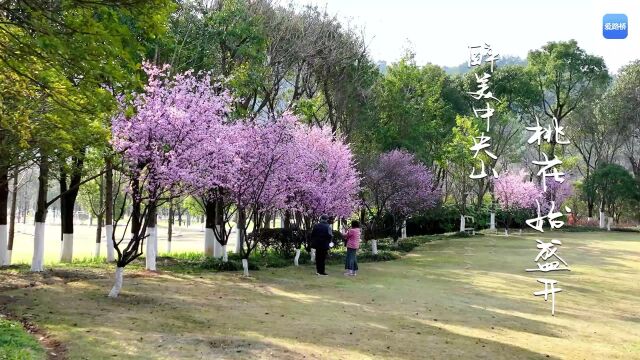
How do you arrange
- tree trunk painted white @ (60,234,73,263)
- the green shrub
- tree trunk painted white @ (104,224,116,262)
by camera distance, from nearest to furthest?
the green shrub → tree trunk painted white @ (104,224,116,262) → tree trunk painted white @ (60,234,73,263)

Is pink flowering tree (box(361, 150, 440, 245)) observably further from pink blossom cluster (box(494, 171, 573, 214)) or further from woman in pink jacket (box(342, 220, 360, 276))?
pink blossom cluster (box(494, 171, 573, 214))

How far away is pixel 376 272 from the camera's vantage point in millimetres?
20891

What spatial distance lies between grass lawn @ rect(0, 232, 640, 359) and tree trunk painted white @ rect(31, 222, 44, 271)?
A: 77 centimetres

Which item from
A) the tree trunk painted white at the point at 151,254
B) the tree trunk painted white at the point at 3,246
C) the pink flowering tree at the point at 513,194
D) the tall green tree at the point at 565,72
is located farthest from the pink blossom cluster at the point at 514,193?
the tree trunk painted white at the point at 3,246

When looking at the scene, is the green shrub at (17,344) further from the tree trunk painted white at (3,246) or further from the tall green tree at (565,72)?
the tall green tree at (565,72)

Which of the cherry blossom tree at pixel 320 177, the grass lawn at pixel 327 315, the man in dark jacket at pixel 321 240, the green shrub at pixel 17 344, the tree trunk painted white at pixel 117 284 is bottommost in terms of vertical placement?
the grass lawn at pixel 327 315

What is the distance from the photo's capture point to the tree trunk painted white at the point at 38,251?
16484 mm

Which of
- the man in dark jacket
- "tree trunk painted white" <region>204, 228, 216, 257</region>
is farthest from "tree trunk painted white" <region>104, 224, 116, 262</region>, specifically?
the man in dark jacket

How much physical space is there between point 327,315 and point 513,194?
40468 millimetres

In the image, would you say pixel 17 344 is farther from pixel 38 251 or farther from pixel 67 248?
pixel 67 248

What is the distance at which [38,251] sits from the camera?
1659 centimetres

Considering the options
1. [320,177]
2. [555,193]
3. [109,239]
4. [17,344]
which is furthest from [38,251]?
[555,193]

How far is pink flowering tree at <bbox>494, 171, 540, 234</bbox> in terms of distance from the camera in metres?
48.0

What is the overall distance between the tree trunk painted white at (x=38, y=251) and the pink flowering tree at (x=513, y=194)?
40.3 m
